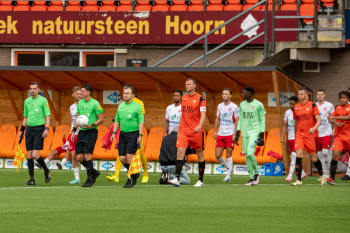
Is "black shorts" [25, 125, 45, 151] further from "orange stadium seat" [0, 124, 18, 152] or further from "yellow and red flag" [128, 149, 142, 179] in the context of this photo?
"orange stadium seat" [0, 124, 18, 152]

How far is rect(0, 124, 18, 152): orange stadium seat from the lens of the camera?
57.1 feet

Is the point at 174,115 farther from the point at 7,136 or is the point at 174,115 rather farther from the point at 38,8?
the point at 38,8

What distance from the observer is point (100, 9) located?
64.8ft

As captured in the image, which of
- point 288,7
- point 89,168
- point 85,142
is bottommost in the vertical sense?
point 89,168

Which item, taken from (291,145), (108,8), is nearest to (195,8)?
(108,8)

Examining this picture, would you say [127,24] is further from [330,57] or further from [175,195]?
[175,195]

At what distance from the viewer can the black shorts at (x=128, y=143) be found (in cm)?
1009

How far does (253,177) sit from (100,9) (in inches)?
436

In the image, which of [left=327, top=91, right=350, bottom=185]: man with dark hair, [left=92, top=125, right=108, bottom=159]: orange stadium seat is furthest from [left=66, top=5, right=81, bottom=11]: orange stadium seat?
[left=327, top=91, right=350, bottom=185]: man with dark hair

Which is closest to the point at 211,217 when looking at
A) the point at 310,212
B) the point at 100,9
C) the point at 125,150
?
the point at 310,212

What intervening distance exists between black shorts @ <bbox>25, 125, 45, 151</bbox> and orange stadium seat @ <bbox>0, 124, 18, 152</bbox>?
22.0ft

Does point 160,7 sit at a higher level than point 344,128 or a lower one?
higher

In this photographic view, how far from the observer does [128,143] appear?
1012 centimetres

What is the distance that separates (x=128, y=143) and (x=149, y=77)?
5.69m
